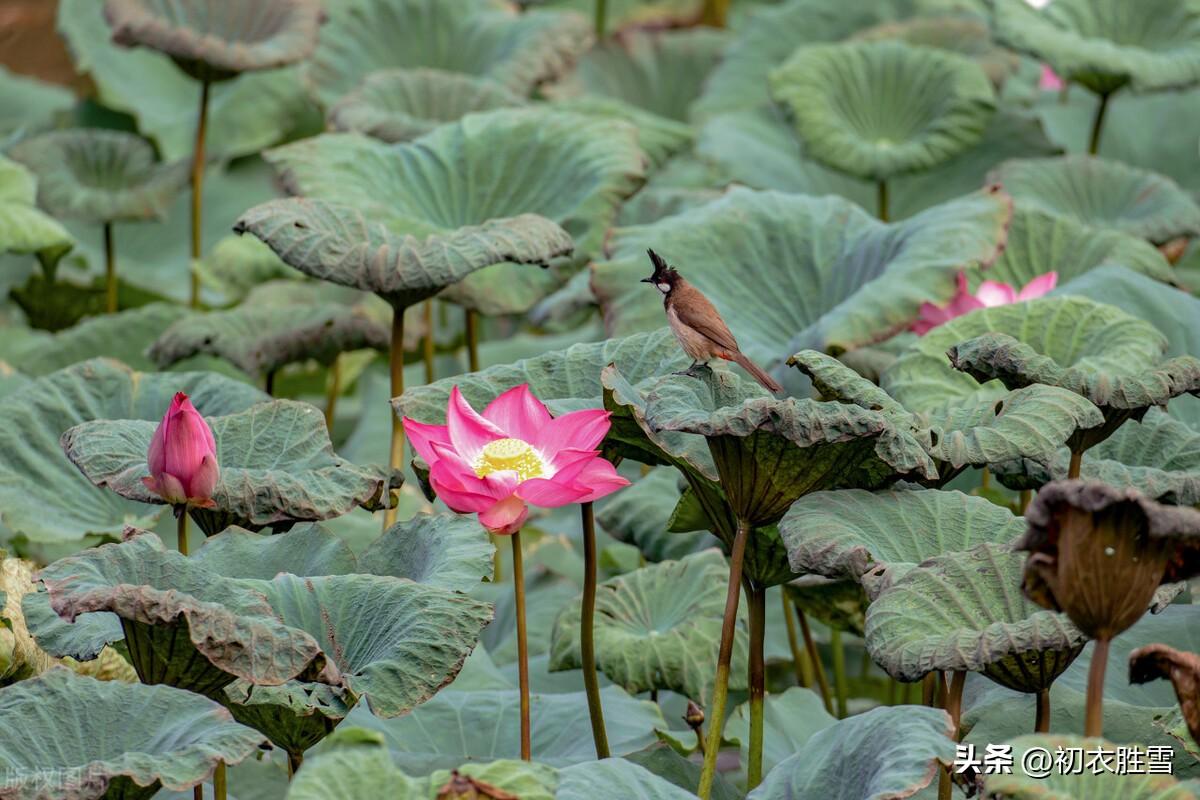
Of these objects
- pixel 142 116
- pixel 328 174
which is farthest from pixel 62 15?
pixel 328 174

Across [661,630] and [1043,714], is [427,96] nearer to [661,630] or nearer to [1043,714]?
[661,630]

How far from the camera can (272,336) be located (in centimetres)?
247

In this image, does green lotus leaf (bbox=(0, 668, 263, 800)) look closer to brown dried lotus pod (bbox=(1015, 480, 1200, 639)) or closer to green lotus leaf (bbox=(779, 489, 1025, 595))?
green lotus leaf (bbox=(779, 489, 1025, 595))

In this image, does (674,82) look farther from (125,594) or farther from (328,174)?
(125,594)

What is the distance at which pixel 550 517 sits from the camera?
9.77 feet

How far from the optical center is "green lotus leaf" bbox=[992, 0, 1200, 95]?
118 inches

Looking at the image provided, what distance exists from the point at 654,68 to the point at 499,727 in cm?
275

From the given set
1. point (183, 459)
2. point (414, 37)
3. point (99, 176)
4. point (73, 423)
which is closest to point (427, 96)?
point (414, 37)

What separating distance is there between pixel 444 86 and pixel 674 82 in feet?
3.74

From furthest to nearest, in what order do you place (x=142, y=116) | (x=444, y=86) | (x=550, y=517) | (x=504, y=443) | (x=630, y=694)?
(x=142, y=116) < (x=444, y=86) < (x=550, y=517) < (x=630, y=694) < (x=504, y=443)

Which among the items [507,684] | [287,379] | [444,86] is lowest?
[287,379]

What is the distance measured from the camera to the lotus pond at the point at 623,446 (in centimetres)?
128

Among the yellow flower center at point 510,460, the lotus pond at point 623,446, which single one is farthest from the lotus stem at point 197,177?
the yellow flower center at point 510,460

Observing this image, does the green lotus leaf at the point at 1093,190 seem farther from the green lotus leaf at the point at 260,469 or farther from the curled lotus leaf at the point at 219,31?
the green lotus leaf at the point at 260,469
